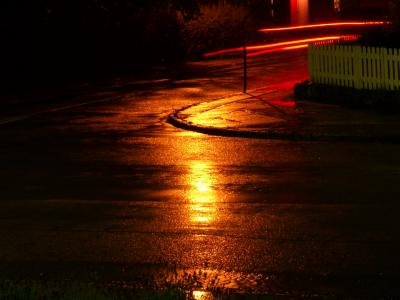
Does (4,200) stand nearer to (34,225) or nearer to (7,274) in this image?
(34,225)

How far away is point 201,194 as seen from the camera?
39.2 ft

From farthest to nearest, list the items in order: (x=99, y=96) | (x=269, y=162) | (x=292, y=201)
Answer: (x=99, y=96) < (x=269, y=162) < (x=292, y=201)

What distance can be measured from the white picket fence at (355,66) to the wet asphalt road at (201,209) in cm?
527

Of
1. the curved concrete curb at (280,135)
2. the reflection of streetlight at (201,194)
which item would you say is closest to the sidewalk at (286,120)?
the curved concrete curb at (280,135)

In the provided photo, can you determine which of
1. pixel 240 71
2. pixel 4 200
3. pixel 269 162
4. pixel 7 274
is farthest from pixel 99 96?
Result: pixel 7 274

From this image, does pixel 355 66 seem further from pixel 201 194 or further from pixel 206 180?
pixel 201 194

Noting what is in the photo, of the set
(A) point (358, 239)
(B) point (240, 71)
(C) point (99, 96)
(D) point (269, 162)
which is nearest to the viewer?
(A) point (358, 239)

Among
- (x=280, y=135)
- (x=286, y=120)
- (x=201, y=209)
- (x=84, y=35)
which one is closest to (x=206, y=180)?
(x=201, y=209)

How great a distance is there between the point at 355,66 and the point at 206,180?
10.5 m

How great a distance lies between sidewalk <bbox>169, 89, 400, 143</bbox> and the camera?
→ 1688 cm

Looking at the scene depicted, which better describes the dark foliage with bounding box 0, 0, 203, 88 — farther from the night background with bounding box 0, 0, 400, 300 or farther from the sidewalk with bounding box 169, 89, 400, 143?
the sidewalk with bounding box 169, 89, 400, 143

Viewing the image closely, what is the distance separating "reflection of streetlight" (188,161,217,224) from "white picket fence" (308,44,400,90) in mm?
8221

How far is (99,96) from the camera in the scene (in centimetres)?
2708

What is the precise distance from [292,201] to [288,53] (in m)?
30.9
